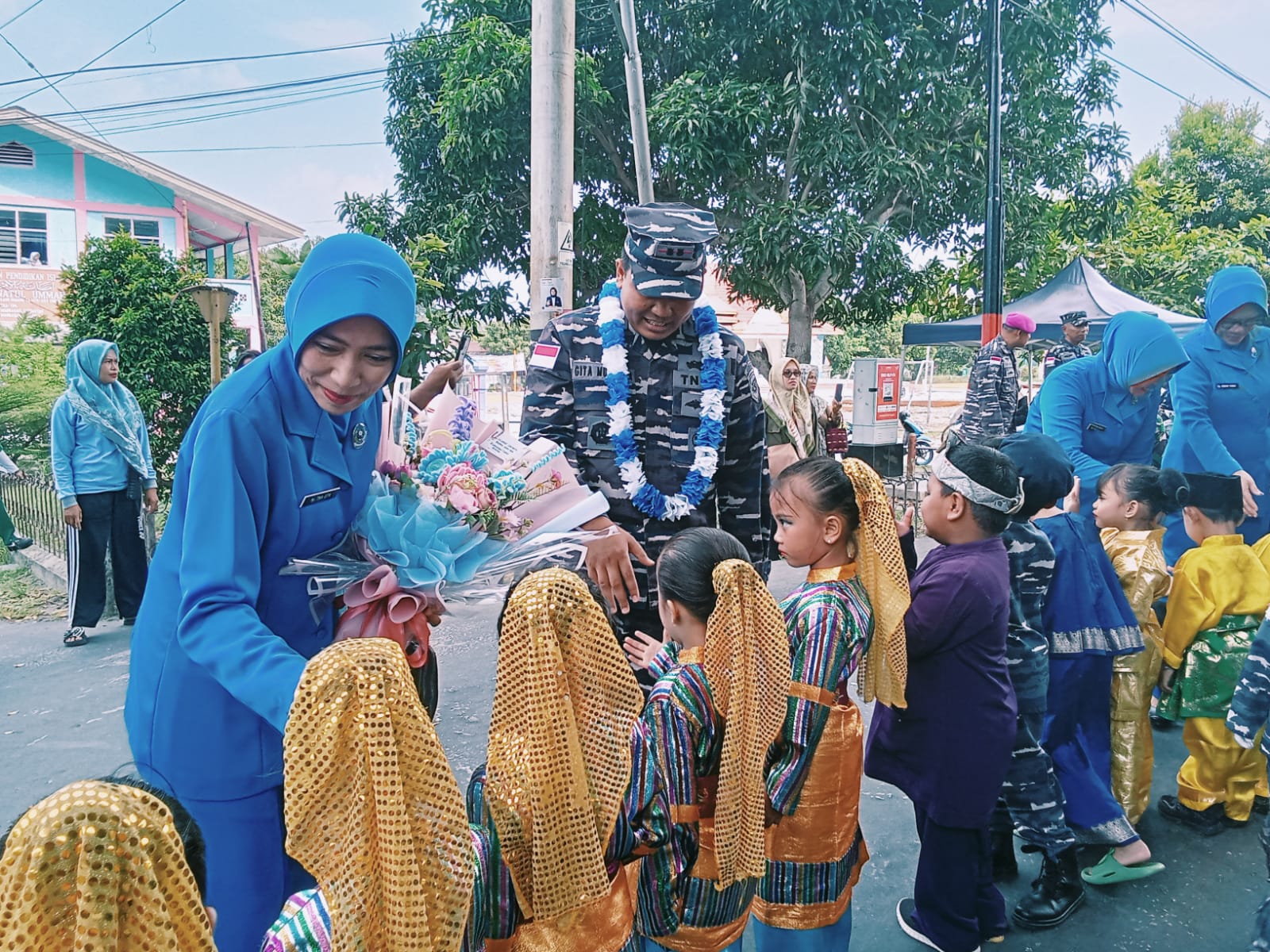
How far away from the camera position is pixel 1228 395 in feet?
14.9

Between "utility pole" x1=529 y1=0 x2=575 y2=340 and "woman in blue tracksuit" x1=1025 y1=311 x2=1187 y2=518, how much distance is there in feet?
11.1

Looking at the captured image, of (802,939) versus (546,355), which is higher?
(546,355)

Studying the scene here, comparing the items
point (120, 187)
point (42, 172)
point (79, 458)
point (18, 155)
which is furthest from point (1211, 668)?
point (18, 155)

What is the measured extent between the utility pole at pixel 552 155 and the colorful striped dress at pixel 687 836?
A: 4.55m

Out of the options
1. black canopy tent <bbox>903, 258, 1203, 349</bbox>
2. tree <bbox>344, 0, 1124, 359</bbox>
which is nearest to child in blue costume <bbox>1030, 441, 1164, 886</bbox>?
black canopy tent <bbox>903, 258, 1203, 349</bbox>

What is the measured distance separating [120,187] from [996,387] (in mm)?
22254

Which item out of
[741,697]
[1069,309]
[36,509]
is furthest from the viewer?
[1069,309]

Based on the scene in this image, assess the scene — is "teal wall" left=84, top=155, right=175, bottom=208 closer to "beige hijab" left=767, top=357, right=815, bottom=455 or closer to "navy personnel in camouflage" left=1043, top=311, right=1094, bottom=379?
"beige hijab" left=767, top=357, right=815, bottom=455

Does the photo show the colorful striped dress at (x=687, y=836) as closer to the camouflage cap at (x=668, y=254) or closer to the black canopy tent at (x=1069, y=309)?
the camouflage cap at (x=668, y=254)

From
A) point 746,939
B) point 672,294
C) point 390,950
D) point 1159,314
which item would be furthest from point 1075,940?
point 1159,314

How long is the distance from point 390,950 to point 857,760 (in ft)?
5.12

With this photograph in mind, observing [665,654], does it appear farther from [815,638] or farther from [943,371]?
[943,371]

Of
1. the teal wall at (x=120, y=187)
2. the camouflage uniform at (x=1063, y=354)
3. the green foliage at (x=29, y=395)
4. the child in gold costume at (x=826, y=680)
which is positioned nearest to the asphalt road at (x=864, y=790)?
the child in gold costume at (x=826, y=680)

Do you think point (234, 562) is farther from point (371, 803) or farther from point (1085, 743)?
point (1085, 743)
